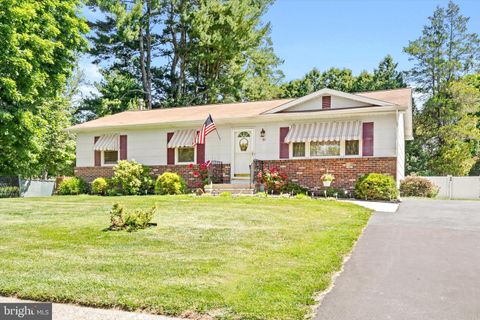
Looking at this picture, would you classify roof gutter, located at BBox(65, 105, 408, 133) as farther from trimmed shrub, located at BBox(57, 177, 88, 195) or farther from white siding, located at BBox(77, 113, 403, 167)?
trimmed shrub, located at BBox(57, 177, 88, 195)

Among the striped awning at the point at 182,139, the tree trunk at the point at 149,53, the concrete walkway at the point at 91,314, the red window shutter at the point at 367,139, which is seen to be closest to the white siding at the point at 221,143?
the red window shutter at the point at 367,139

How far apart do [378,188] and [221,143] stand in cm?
656

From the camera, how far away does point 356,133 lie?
1454 cm

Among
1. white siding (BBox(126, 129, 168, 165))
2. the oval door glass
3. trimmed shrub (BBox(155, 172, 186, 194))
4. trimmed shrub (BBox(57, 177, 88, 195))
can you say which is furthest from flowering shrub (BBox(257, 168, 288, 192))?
trimmed shrub (BBox(57, 177, 88, 195))

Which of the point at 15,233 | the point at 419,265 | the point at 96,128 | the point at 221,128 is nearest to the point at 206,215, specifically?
the point at 15,233

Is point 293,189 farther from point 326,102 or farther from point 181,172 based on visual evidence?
point 181,172

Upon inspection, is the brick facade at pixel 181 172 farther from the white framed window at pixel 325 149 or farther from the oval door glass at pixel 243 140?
the white framed window at pixel 325 149

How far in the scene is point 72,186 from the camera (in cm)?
1867

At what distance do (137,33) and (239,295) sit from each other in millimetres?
27836

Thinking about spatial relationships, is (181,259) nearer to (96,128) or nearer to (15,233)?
(15,233)

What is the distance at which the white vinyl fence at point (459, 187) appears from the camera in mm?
20156

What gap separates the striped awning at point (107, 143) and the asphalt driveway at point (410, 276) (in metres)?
13.2

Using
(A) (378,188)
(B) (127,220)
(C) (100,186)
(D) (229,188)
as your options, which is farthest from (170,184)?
(B) (127,220)

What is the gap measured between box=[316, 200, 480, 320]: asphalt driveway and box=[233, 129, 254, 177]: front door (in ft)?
26.9
